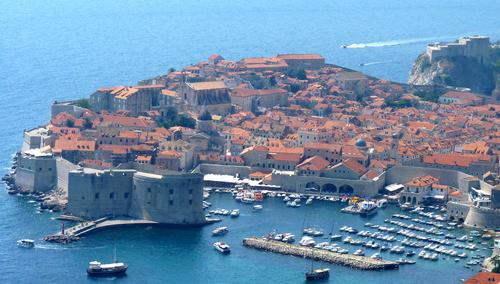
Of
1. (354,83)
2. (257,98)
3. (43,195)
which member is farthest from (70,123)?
(354,83)

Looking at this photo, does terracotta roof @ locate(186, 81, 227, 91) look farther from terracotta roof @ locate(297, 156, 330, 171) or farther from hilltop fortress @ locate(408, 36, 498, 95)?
hilltop fortress @ locate(408, 36, 498, 95)

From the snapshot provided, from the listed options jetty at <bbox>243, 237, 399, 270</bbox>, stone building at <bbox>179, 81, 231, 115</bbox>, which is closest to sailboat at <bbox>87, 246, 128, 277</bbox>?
jetty at <bbox>243, 237, 399, 270</bbox>

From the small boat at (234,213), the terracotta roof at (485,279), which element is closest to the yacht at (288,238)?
the small boat at (234,213)

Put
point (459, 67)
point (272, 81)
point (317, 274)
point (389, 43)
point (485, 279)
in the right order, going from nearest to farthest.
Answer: point (485, 279), point (317, 274), point (272, 81), point (459, 67), point (389, 43)

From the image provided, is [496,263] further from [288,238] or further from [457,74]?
[457,74]

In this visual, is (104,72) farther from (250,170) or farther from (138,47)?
(250,170)

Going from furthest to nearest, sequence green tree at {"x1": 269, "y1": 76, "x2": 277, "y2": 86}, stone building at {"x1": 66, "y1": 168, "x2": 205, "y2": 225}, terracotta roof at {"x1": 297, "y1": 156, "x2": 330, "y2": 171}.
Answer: green tree at {"x1": 269, "y1": 76, "x2": 277, "y2": 86}
terracotta roof at {"x1": 297, "y1": 156, "x2": 330, "y2": 171}
stone building at {"x1": 66, "y1": 168, "x2": 205, "y2": 225}

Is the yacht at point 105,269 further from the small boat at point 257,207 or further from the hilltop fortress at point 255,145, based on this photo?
the small boat at point 257,207
